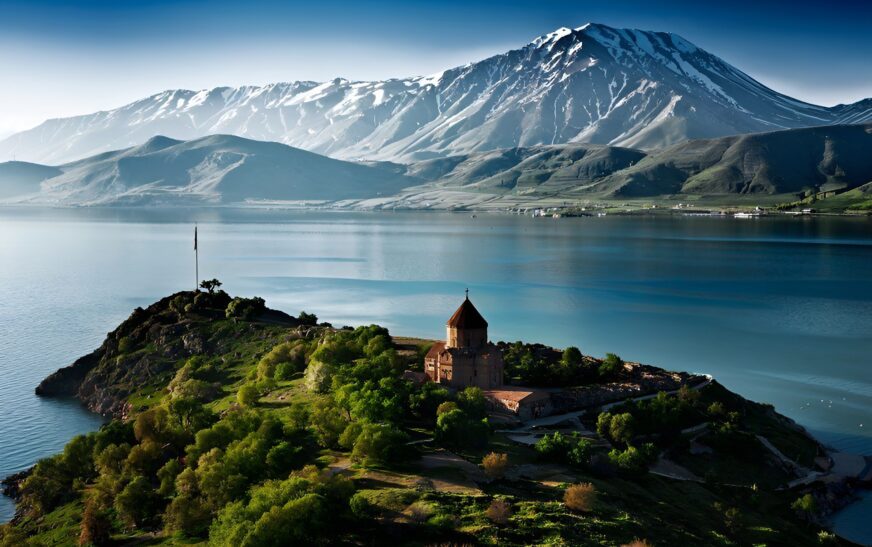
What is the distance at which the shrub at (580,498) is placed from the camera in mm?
37625

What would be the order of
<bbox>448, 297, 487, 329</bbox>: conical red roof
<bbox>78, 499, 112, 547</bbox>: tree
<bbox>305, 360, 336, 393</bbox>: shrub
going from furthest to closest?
<bbox>448, 297, 487, 329</bbox>: conical red roof → <bbox>305, 360, 336, 393</bbox>: shrub → <bbox>78, 499, 112, 547</bbox>: tree

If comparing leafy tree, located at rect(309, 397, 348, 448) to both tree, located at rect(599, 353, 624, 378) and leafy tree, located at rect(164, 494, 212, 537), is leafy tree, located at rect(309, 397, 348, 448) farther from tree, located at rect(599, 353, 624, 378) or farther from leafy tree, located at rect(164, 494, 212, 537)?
tree, located at rect(599, 353, 624, 378)

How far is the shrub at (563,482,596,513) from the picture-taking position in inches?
1481

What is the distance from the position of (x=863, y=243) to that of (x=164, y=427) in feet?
643

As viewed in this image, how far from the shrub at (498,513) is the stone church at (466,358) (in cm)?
2384

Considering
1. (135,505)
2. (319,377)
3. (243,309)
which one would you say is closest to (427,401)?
(319,377)

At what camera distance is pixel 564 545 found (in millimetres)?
33062

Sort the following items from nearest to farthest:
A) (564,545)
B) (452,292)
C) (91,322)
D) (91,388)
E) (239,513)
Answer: (564,545) → (239,513) → (91,388) → (91,322) → (452,292)

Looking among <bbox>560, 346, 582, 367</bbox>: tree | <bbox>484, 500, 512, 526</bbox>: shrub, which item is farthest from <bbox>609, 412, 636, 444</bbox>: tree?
<bbox>484, 500, 512, 526</bbox>: shrub

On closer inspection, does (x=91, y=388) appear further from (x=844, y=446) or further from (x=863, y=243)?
(x=863, y=243)

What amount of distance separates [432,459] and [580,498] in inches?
375

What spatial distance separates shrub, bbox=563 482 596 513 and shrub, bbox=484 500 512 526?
373cm

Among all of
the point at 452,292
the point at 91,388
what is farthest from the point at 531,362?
the point at 452,292

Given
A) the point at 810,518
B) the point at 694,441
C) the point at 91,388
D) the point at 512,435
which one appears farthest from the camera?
the point at 91,388
